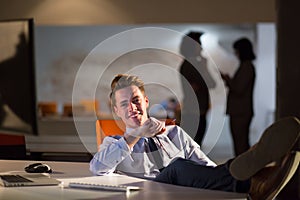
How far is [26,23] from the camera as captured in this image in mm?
1955

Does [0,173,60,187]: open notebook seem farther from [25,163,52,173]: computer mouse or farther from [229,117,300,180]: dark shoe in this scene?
[229,117,300,180]: dark shoe

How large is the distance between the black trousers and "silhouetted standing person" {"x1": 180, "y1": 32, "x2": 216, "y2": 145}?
353 centimetres

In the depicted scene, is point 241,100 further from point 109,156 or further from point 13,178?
point 13,178

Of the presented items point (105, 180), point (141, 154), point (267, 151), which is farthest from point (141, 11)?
point (267, 151)

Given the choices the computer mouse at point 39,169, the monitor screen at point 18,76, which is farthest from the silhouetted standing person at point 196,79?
the monitor screen at point 18,76

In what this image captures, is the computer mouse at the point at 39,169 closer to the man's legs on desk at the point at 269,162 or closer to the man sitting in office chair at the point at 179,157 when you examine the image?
the man sitting in office chair at the point at 179,157

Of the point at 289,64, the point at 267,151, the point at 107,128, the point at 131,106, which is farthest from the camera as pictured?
the point at 289,64

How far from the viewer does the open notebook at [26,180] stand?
242 cm

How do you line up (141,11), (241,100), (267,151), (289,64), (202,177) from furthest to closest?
(241,100), (141,11), (289,64), (202,177), (267,151)

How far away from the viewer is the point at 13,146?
4.05 m

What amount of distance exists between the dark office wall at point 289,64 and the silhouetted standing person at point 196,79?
1.06m

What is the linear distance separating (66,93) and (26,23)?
260 inches

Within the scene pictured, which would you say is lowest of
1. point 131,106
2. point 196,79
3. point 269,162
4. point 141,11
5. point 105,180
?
point 105,180

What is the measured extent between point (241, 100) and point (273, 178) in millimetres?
5104
